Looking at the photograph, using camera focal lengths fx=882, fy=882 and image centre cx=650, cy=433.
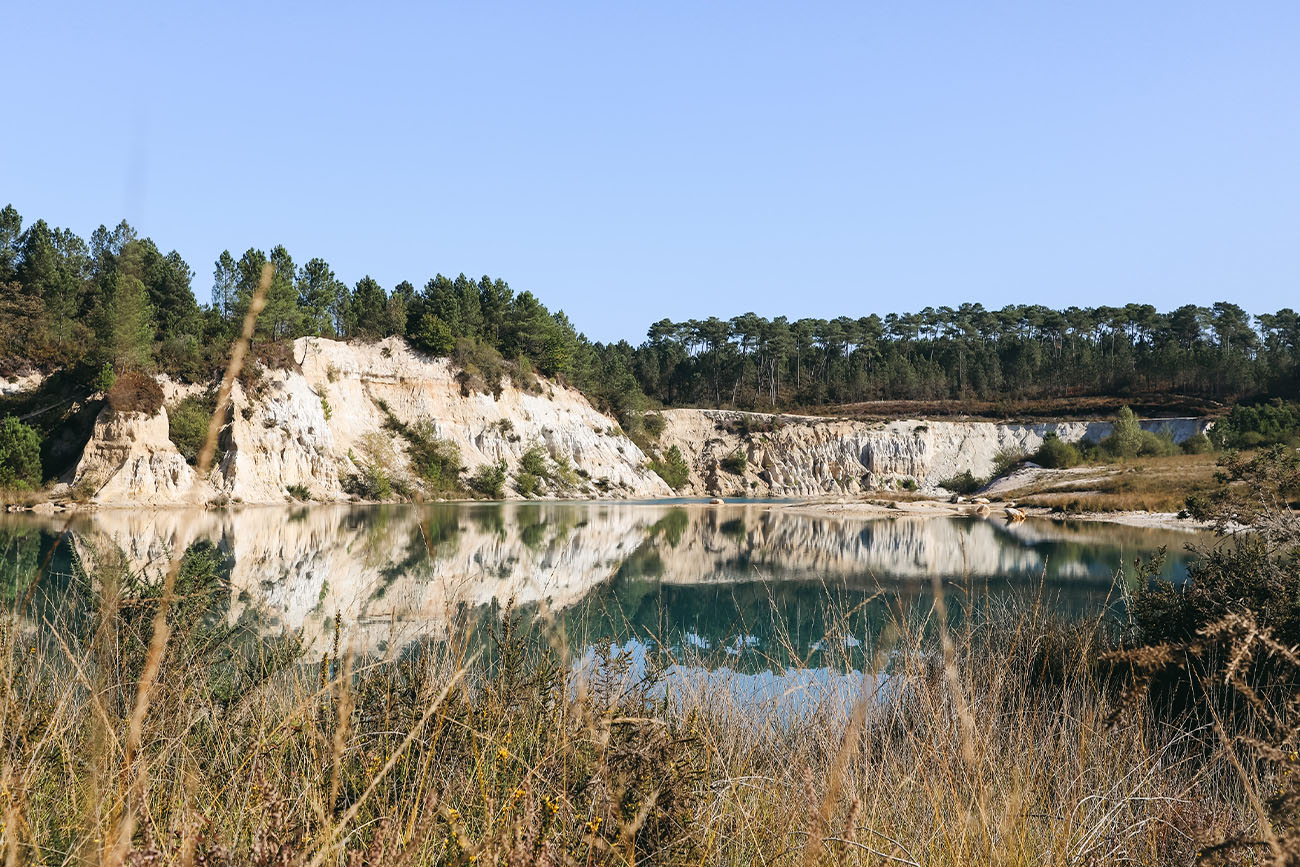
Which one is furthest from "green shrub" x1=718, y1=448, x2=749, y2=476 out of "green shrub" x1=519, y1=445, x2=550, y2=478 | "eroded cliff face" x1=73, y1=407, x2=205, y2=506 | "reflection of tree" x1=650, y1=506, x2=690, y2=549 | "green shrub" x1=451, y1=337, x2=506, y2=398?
"eroded cliff face" x1=73, y1=407, x2=205, y2=506

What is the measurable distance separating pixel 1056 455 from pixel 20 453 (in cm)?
5890

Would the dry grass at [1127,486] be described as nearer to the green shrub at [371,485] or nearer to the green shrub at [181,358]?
the green shrub at [371,485]

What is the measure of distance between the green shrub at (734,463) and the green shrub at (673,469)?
13.5ft

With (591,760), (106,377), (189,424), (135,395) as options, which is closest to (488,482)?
(189,424)

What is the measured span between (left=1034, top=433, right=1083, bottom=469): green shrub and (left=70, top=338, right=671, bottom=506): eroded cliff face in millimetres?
27829

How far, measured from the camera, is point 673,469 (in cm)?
7438

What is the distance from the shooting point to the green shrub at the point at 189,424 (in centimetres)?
4228

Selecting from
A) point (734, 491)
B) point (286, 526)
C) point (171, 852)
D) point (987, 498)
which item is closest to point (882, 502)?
point (987, 498)

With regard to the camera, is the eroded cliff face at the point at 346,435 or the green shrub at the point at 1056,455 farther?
the green shrub at the point at 1056,455

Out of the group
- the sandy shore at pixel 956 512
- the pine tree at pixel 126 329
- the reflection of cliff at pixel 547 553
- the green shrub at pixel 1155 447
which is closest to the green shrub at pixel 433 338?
the pine tree at pixel 126 329

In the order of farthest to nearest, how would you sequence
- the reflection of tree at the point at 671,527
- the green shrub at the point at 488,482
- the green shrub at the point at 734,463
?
1. the green shrub at the point at 734,463
2. the green shrub at the point at 488,482
3. the reflection of tree at the point at 671,527

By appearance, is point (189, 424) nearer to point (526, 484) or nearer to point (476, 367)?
point (526, 484)

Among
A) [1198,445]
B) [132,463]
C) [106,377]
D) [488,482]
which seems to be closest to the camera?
[132,463]

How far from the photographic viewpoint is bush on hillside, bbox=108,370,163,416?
39.4 metres
